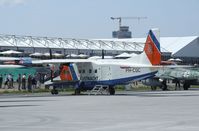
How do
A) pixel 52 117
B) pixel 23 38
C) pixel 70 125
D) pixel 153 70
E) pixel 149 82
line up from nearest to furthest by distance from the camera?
1. pixel 70 125
2. pixel 52 117
3. pixel 153 70
4. pixel 149 82
5. pixel 23 38

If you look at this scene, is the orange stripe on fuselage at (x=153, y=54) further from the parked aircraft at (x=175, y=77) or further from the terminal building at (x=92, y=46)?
the terminal building at (x=92, y=46)

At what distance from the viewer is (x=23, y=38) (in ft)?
325

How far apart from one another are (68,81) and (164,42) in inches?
2766

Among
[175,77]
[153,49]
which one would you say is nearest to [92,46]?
[175,77]

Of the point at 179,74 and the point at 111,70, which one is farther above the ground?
the point at 111,70

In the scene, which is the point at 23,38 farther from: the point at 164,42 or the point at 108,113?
the point at 108,113

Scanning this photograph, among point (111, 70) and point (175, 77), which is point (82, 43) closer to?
point (175, 77)

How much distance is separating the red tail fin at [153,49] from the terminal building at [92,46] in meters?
48.7

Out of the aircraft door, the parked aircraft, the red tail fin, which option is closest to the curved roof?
the parked aircraft

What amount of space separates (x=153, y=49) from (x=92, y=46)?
61.6 meters

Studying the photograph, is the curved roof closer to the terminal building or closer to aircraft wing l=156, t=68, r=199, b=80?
the terminal building

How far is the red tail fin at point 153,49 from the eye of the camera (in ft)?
153


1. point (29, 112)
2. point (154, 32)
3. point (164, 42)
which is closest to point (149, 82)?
point (154, 32)

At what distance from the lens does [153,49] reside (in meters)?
47.0
